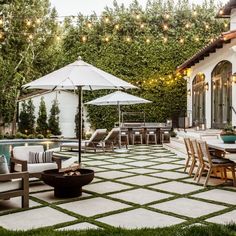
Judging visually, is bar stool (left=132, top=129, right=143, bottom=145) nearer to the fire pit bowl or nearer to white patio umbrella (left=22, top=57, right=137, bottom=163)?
white patio umbrella (left=22, top=57, right=137, bottom=163)

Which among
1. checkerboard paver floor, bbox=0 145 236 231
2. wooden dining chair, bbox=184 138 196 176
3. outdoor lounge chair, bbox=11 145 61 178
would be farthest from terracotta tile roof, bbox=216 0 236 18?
outdoor lounge chair, bbox=11 145 61 178

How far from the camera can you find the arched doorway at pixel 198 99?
16.2 meters

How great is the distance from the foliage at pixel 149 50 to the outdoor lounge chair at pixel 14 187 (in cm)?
1364

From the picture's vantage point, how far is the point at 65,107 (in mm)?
19797

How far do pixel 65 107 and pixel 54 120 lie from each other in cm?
92

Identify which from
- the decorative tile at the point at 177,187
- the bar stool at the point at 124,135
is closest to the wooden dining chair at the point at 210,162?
the decorative tile at the point at 177,187

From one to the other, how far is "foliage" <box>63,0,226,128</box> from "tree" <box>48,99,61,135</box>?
1674 mm

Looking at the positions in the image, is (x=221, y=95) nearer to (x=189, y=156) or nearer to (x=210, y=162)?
(x=189, y=156)

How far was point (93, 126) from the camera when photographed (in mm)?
19375

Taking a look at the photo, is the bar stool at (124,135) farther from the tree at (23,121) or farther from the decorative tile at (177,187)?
the decorative tile at (177,187)

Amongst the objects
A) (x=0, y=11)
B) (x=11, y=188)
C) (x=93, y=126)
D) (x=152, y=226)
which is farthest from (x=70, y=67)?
(x=0, y=11)

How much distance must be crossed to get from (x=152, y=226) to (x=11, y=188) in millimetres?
2133

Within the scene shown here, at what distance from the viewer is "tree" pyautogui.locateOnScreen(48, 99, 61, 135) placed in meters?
19.3

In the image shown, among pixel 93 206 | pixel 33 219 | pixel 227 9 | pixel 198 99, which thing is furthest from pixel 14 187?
pixel 198 99
